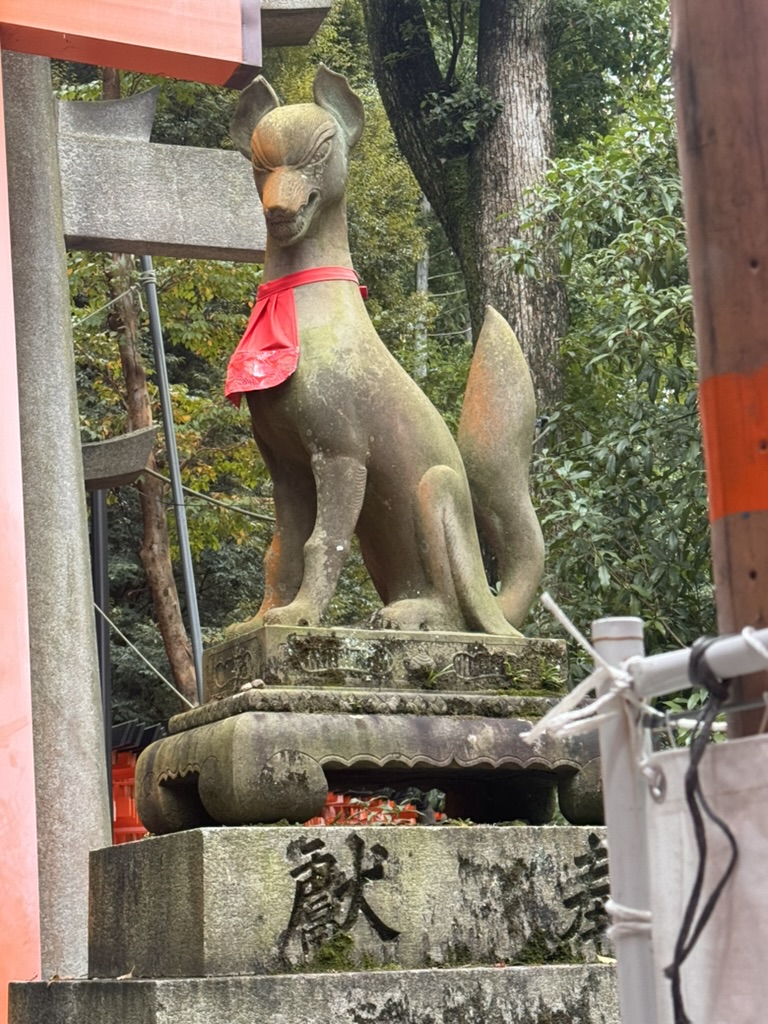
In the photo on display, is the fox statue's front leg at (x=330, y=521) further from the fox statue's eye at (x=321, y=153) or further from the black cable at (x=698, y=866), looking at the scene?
the black cable at (x=698, y=866)

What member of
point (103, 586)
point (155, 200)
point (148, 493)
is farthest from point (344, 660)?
point (148, 493)

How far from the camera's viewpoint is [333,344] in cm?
431

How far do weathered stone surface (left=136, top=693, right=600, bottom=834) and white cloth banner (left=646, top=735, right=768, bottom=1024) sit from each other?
7.36 ft

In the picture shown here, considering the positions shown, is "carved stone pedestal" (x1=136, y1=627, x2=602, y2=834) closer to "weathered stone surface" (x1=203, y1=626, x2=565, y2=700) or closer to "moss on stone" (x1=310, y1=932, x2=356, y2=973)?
"weathered stone surface" (x1=203, y1=626, x2=565, y2=700)

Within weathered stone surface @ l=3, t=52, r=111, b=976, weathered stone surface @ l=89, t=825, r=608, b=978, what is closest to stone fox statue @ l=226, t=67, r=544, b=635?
weathered stone surface @ l=89, t=825, r=608, b=978

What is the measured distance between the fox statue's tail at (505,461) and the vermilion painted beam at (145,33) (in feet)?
10.1

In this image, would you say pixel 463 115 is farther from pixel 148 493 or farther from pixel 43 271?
pixel 43 271

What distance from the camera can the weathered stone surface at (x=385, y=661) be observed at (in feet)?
13.1

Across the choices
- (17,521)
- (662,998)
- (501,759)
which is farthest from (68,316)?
(662,998)

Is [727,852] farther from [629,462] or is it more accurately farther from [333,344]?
[629,462]

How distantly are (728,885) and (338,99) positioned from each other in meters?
3.51

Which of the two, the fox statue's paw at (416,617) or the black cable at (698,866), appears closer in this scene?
the black cable at (698,866)

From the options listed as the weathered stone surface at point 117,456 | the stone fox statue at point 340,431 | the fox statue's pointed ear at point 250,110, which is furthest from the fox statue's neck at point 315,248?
the weathered stone surface at point 117,456

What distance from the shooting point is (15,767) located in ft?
19.3
